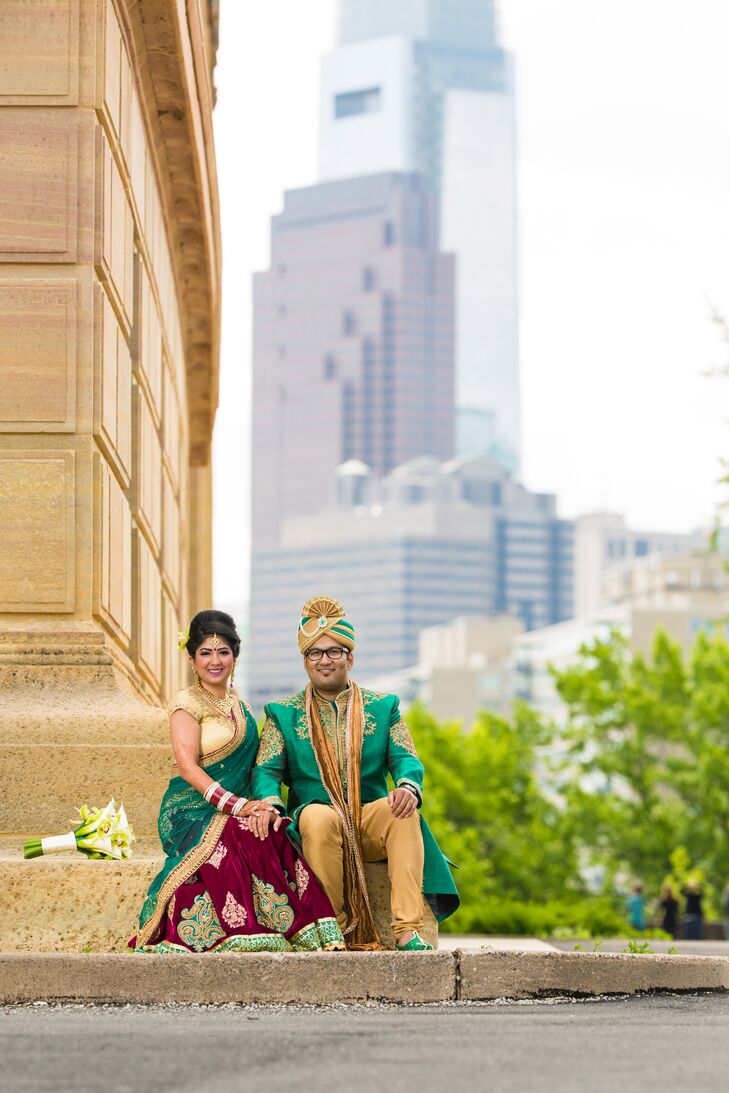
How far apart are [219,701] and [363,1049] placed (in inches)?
121

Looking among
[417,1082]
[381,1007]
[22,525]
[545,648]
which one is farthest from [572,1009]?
[545,648]

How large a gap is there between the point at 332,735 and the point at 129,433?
4.50 m

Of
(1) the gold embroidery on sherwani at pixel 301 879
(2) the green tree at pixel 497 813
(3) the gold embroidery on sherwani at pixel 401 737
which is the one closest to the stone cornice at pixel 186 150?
(3) the gold embroidery on sherwani at pixel 401 737

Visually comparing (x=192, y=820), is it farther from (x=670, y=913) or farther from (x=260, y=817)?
(x=670, y=913)

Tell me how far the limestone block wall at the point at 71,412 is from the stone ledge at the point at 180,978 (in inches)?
87.8

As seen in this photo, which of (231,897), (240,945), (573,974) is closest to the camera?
(573,974)

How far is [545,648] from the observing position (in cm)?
15712

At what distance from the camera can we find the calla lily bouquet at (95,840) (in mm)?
8547

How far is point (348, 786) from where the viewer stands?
333 inches

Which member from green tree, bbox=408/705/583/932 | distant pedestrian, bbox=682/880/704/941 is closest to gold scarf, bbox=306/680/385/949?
distant pedestrian, bbox=682/880/704/941

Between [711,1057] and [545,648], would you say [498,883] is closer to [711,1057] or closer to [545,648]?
[711,1057]

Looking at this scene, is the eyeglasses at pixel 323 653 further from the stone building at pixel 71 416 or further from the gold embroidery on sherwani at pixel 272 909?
the stone building at pixel 71 416

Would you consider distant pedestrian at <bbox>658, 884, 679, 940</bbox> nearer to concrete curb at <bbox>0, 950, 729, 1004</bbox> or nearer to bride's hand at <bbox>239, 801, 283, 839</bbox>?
bride's hand at <bbox>239, 801, 283, 839</bbox>

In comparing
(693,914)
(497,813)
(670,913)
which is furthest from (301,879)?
(497,813)
